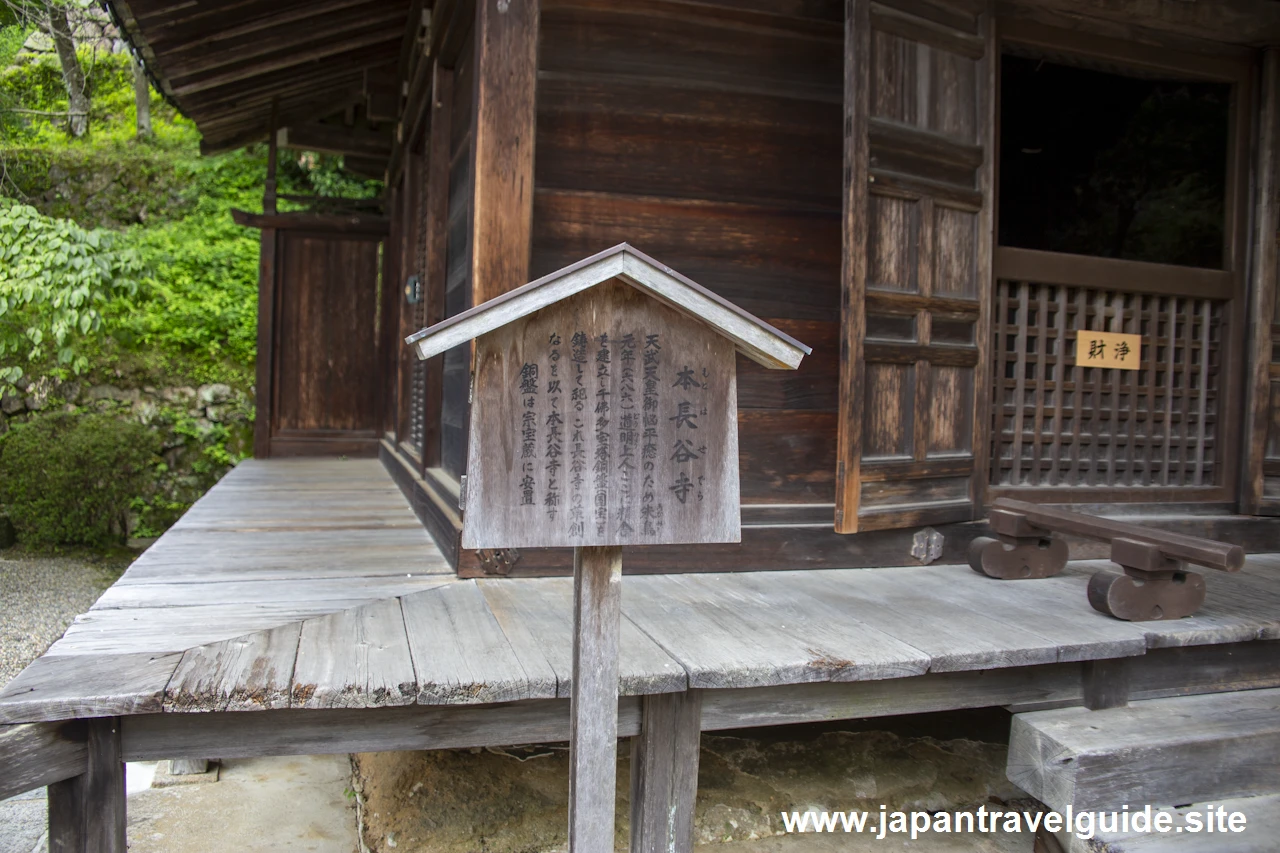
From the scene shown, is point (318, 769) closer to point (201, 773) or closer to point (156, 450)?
point (201, 773)

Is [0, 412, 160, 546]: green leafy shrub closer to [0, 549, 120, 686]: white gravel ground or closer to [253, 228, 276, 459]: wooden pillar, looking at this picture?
[0, 549, 120, 686]: white gravel ground

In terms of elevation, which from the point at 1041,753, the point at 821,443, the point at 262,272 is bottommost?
the point at 1041,753

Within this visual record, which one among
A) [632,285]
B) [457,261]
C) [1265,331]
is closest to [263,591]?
[632,285]

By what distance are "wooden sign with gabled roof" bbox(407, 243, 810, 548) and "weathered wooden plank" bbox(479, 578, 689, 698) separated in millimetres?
502

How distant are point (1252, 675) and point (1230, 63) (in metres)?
3.22

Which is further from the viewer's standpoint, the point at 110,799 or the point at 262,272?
the point at 262,272

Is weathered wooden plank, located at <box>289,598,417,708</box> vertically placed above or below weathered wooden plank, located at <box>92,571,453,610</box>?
below

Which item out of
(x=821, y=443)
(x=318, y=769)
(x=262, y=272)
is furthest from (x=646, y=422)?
(x=262, y=272)

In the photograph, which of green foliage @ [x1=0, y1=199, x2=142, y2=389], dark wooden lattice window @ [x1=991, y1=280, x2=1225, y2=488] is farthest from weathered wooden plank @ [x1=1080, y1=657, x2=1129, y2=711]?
green foliage @ [x1=0, y1=199, x2=142, y2=389]

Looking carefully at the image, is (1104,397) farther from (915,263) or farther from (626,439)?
(626,439)

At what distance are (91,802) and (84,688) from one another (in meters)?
0.35

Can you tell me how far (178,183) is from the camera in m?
12.1

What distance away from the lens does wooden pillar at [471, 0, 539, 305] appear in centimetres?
338

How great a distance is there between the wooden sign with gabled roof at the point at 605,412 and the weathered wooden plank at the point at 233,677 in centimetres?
81
